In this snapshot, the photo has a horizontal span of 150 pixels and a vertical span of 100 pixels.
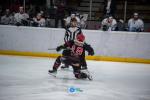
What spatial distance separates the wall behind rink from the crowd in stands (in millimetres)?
351

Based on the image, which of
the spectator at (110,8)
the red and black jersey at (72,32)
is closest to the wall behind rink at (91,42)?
the spectator at (110,8)

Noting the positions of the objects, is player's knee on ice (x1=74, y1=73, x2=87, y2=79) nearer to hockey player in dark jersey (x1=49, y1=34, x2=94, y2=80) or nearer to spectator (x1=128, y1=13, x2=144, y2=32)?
hockey player in dark jersey (x1=49, y1=34, x2=94, y2=80)

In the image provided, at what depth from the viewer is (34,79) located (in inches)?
408

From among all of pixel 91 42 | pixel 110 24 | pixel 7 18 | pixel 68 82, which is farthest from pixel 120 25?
pixel 68 82

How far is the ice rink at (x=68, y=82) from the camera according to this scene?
8.58m

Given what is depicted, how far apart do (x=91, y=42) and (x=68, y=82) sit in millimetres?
4327

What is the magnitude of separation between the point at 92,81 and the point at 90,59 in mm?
3842

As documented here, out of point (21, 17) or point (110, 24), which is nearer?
point (110, 24)

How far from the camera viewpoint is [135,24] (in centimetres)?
1453

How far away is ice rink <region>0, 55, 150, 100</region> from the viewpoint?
8578 millimetres

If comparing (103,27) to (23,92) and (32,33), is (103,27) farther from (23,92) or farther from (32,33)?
(23,92)

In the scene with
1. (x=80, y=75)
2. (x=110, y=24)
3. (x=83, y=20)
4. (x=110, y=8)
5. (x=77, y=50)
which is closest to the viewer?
(x=77, y=50)

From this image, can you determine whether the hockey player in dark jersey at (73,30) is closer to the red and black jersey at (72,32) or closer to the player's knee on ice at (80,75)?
the red and black jersey at (72,32)

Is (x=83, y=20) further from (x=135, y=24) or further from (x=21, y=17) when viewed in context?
(x=21, y=17)
